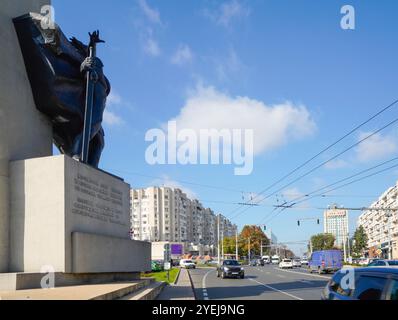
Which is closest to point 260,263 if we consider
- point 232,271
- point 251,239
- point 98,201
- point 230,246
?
point 230,246

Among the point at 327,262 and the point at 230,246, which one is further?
the point at 230,246

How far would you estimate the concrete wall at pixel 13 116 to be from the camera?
14.9 meters

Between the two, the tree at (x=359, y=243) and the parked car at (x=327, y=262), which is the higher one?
the parked car at (x=327, y=262)

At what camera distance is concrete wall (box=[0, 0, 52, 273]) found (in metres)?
14.9

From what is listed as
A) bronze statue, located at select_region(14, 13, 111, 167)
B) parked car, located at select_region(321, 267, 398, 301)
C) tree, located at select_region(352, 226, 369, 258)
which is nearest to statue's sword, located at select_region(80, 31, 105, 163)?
bronze statue, located at select_region(14, 13, 111, 167)

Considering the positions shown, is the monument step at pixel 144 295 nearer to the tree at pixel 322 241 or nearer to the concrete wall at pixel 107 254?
the concrete wall at pixel 107 254

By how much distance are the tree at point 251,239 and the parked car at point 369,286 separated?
11189 centimetres

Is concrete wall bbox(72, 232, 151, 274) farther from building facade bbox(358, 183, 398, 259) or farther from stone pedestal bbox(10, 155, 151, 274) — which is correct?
building facade bbox(358, 183, 398, 259)

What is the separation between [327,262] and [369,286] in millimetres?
39884

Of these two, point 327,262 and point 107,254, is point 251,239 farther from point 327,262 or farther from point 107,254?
point 107,254

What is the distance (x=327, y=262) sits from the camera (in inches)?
1741

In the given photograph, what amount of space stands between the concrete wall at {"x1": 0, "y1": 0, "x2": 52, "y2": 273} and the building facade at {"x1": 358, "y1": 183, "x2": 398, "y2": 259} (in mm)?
88035

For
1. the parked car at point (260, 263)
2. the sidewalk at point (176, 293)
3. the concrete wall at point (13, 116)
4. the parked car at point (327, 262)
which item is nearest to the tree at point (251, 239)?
the parked car at point (260, 263)
